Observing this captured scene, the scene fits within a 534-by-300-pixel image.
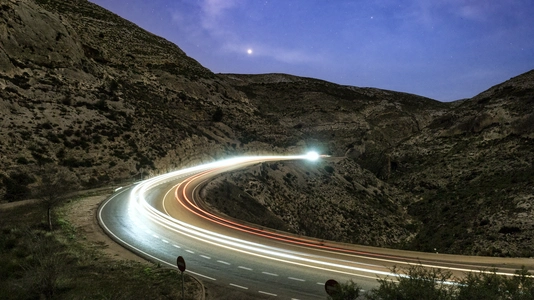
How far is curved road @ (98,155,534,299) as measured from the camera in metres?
13.1

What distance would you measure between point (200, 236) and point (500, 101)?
7265cm

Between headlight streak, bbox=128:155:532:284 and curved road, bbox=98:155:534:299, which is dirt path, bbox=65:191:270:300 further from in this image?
headlight streak, bbox=128:155:532:284

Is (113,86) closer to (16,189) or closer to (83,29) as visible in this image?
(83,29)

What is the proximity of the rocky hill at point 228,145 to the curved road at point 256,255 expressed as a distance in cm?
874

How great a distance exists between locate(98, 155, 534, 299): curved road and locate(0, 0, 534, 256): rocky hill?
874 cm

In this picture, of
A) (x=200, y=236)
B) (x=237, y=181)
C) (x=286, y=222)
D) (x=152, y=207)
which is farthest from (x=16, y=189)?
(x=286, y=222)

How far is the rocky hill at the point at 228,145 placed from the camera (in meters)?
32.7

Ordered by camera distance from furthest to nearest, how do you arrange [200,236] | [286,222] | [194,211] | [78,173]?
[286,222], [78,173], [194,211], [200,236]

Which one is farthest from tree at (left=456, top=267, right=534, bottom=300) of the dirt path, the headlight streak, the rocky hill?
the rocky hill

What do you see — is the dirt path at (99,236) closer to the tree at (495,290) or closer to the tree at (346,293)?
the tree at (346,293)

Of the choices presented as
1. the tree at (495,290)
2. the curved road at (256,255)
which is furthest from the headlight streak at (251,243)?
the tree at (495,290)

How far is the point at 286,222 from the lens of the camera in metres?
35.4

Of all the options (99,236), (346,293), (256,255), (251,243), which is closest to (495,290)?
(346,293)

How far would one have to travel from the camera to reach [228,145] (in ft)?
201
